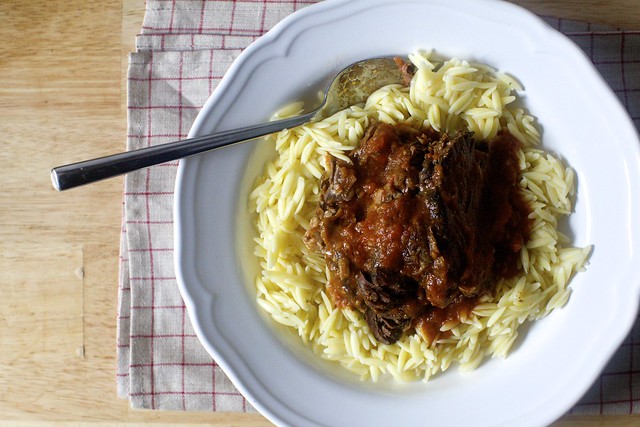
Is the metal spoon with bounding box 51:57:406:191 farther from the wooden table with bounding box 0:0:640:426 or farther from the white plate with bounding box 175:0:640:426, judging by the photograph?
the wooden table with bounding box 0:0:640:426

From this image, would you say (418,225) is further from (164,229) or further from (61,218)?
(61,218)

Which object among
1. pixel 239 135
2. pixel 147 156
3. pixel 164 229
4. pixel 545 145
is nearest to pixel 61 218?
pixel 164 229

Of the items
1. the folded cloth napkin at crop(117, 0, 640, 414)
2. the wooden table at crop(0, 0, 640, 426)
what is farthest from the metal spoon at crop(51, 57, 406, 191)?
the wooden table at crop(0, 0, 640, 426)

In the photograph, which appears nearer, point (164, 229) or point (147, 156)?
point (147, 156)

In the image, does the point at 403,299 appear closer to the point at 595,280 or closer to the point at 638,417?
the point at 595,280

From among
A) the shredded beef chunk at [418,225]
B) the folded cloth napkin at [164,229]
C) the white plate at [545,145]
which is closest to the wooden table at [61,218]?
the folded cloth napkin at [164,229]

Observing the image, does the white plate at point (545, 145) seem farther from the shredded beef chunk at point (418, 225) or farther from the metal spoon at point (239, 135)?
the shredded beef chunk at point (418, 225)

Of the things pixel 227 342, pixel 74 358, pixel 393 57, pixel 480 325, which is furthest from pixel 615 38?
pixel 74 358
